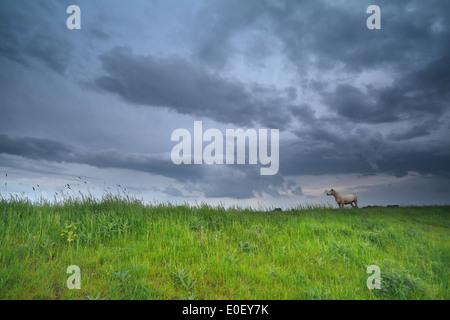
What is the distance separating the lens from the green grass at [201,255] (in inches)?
289

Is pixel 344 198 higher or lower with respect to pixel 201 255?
higher

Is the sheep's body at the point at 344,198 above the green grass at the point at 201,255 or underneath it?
above

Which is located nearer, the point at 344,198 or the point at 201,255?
the point at 201,255

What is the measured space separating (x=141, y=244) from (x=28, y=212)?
5907mm

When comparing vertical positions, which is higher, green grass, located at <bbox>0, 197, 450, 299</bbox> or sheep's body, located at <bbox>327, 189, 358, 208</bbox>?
sheep's body, located at <bbox>327, 189, 358, 208</bbox>

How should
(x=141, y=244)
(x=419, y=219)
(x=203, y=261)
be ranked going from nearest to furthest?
(x=203, y=261), (x=141, y=244), (x=419, y=219)

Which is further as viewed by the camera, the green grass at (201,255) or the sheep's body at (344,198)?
the sheep's body at (344,198)

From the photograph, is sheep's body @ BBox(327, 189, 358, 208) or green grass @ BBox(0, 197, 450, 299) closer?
green grass @ BBox(0, 197, 450, 299)

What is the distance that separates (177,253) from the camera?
30.0 ft

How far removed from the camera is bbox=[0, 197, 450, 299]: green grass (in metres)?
7.33

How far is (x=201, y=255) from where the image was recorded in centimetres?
906
